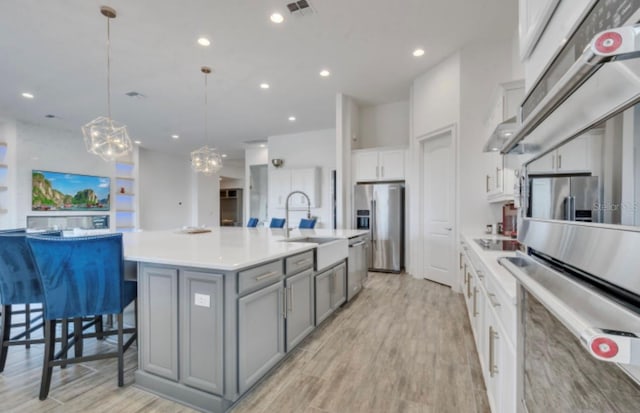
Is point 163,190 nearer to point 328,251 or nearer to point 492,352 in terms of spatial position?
point 328,251

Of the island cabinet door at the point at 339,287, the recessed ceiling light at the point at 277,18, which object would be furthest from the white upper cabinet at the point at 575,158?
the recessed ceiling light at the point at 277,18

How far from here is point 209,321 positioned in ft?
5.60

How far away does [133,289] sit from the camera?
2.07m

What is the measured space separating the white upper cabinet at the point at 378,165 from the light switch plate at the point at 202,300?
4.31 metres

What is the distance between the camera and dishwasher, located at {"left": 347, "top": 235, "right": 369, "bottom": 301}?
141 inches

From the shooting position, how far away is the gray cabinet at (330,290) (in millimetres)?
2742

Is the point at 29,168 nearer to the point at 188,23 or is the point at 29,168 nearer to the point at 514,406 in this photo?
the point at 188,23

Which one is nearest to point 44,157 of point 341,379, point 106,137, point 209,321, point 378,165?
point 106,137

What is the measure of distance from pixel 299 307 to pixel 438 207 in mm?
3104

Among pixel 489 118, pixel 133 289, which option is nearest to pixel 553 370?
pixel 133 289

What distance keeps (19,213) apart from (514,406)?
29.2ft

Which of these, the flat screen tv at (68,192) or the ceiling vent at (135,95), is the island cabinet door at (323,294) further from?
the flat screen tv at (68,192)

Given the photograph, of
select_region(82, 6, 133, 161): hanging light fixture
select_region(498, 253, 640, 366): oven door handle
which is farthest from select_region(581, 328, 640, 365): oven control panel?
select_region(82, 6, 133, 161): hanging light fixture

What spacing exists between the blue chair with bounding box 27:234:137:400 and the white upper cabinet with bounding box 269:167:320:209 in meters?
5.48
